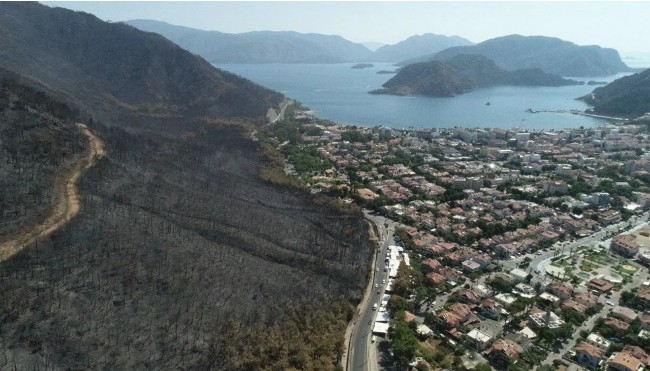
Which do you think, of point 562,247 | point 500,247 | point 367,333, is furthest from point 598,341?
point 562,247

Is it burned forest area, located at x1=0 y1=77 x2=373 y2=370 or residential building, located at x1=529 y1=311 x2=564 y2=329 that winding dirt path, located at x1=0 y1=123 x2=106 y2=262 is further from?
residential building, located at x1=529 y1=311 x2=564 y2=329

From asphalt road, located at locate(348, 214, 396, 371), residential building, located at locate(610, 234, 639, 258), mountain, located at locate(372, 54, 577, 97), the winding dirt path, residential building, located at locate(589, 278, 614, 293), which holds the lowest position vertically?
asphalt road, located at locate(348, 214, 396, 371)

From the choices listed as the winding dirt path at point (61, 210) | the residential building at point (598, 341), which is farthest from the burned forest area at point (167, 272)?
the residential building at point (598, 341)

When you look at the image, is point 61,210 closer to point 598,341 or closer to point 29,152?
point 29,152

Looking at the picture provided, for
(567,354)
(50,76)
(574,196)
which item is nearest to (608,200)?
(574,196)

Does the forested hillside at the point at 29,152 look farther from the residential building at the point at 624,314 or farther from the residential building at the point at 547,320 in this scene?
the residential building at the point at 624,314

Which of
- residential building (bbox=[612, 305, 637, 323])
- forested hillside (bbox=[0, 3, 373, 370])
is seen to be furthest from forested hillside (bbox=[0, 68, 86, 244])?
residential building (bbox=[612, 305, 637, 323])
